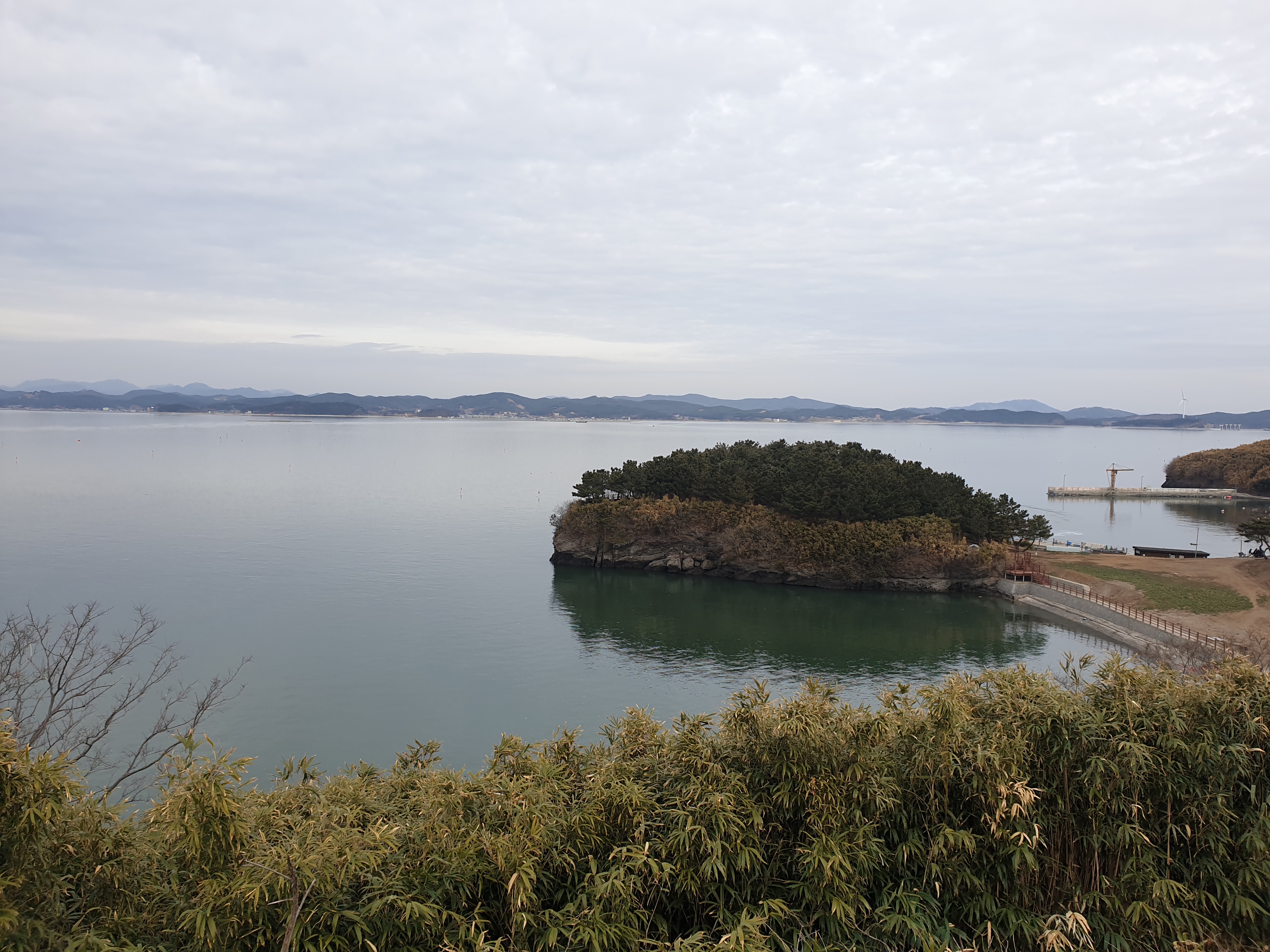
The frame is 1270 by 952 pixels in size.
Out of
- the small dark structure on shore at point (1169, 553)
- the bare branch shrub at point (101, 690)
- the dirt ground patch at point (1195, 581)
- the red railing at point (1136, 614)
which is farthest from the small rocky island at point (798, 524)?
the bare branch shrub at point (101, 690)

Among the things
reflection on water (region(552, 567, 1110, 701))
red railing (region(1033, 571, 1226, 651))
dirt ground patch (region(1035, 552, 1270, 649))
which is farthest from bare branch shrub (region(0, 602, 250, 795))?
dirt ground patch (region(1035, 552, 1270, 649))

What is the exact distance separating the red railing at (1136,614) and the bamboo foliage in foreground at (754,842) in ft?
61.6

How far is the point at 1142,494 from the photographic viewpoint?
72.3 metres

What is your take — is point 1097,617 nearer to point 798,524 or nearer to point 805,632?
point 805,632

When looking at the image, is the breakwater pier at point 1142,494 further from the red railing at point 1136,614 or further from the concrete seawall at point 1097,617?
the concrete seawall at point 1097,617

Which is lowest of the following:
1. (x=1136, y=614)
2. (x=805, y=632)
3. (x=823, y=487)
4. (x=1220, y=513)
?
(x=805, y=632)

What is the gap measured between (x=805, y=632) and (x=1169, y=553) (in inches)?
892

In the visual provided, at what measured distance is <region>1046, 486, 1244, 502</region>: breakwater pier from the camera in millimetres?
70500

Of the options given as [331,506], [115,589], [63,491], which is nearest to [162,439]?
[63,491]

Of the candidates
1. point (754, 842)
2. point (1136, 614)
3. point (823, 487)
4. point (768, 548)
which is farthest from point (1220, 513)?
point (754, 842)

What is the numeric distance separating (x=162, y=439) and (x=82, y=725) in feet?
385

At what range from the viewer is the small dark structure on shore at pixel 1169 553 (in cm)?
3497

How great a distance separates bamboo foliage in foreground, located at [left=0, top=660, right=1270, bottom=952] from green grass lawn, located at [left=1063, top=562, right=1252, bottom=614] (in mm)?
24472

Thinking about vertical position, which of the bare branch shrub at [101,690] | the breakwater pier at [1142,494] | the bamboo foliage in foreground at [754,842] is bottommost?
the bare branch shrub at [101,690]
